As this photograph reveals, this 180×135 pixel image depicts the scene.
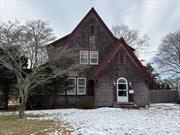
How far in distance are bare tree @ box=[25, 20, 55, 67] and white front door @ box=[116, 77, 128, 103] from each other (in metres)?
8.70

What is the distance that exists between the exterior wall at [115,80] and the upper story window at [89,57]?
2098 millimetres

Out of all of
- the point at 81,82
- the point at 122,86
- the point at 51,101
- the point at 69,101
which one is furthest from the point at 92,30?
the point at 51,101

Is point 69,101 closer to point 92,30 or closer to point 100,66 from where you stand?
point 100,66

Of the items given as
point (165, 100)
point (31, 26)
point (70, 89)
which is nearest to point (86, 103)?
point (70, 89)

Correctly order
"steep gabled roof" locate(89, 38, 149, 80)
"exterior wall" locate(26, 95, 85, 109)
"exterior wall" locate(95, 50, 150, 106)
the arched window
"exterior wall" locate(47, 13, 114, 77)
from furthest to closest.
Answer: "exterior wall" locate(47, 13, 114, 77), the arched window, "exterior wall" locate(95, 50, 150, 106), "steep gabled roof" locate(89, 38, 149, 80), "exterior wall" locate(26, 95, 85, 109)

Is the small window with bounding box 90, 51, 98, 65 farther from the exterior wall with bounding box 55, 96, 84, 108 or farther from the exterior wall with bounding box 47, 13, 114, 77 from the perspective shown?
the exterior wall with bounding box 55, 96, 84, 108

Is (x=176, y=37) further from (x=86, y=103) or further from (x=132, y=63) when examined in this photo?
(x=86, y=103)

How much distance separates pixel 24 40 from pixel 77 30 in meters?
9.66

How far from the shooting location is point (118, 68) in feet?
87.3

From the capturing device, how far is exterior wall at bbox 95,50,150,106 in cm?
2603

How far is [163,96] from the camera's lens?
38094 mm

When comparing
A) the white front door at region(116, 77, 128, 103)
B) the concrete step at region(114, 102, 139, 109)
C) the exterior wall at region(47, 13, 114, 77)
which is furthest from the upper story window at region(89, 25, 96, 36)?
the concrete step at region(114, 102, 139, 109)

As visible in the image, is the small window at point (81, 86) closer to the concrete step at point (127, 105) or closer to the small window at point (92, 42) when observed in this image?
the small window at point (92, 42)

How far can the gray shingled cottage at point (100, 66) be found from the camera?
26.2 m
